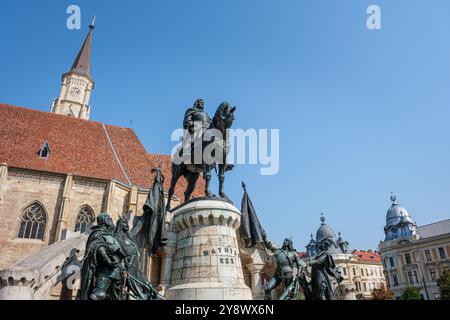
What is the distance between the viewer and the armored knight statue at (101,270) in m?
4.48

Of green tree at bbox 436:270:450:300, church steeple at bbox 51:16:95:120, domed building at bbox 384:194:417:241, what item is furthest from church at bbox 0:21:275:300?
domed building at bbox 384:194:417:241

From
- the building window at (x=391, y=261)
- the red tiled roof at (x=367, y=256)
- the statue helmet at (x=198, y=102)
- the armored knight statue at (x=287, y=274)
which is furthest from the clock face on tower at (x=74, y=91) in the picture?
the red tiled roof at (x=367, y=256)

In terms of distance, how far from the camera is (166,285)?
770cm

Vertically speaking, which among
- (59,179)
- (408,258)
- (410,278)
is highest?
(59,179)

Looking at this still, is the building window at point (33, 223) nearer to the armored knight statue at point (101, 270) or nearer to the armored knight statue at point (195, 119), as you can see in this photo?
the armored knight statue at point (195, 119)

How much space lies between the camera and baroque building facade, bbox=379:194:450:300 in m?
39.6

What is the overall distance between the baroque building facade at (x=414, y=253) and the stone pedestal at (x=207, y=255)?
40281 mm

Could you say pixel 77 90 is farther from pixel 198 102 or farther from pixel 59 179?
pixel 198 102

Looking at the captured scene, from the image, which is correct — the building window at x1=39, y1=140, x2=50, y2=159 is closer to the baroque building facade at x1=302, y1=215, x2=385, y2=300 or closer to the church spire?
the church spire

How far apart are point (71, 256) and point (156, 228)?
507cm

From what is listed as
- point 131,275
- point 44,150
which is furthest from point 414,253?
point 131,275

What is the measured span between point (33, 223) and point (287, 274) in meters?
18.2

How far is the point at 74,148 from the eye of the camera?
73.9 feet
